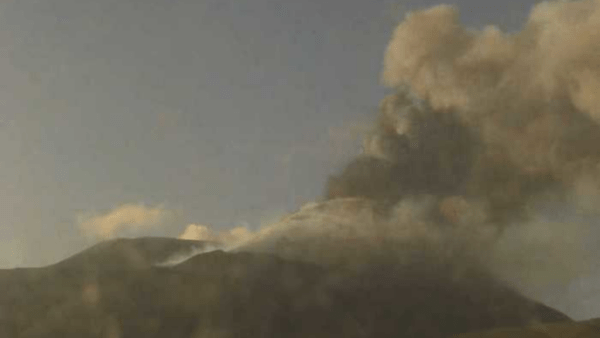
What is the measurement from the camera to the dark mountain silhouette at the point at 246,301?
331 ft

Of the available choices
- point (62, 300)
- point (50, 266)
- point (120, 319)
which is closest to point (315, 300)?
point (120, 319)

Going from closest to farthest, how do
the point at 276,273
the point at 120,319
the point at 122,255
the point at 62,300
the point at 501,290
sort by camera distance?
1. the point at 120,319
2. the point at 62,300
3. the point at 276,273
4. the point at 501,290
5. the point at 122,255

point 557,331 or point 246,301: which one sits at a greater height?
point 246,301

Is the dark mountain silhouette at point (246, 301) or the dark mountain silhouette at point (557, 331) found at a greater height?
the dark mountain silhouette at point (246, 301)

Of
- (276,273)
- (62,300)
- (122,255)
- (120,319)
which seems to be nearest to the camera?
(120,319)

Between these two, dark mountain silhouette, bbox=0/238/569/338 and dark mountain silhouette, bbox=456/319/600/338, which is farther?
dark mountain silhouette, bbox=0/238/569/338

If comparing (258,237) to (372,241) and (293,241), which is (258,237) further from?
(372,241)

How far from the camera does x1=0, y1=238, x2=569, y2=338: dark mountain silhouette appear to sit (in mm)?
101000

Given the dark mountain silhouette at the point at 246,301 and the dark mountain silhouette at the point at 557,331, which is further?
the dark mountain silhouette at the point at 246,301

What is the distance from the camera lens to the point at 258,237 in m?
136

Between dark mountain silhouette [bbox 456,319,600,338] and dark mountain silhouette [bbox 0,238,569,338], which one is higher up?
dark mountain silhouette [bbox 0,238,569,338]

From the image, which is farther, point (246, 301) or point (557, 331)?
point (246, 301)

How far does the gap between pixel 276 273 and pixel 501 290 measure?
118 feet

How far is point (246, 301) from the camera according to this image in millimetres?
107062
